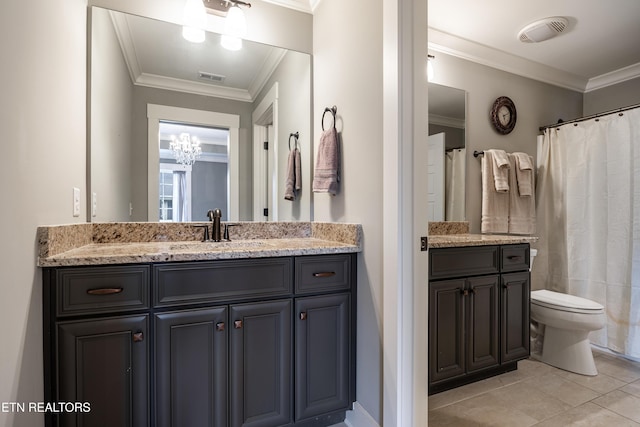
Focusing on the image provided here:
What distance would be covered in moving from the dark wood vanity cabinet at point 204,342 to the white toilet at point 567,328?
1671 mm

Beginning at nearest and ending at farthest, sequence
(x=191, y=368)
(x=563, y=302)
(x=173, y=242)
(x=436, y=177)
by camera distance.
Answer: (x=191, y=368), (x=173, y=242), (x=563, y=302), (x=436, y=177)

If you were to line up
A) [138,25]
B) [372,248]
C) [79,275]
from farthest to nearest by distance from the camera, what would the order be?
1. [138,25]
2. [372,248]
3. [79,275]

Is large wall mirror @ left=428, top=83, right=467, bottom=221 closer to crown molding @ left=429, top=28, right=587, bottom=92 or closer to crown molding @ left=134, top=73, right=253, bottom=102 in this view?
crown molding @ left=429, top=28, right=587, bottom=92

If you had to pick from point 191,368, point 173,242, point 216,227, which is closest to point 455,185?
point 216,227

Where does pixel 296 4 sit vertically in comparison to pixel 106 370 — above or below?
above

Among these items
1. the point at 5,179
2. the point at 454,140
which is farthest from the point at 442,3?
the point at 5,179

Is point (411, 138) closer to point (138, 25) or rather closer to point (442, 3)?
point (442, 3)

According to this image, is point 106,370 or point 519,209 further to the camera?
point 519,209

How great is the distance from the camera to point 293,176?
2.13 m

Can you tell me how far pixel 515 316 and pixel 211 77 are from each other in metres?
2.54

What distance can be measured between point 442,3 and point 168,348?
2.60 m

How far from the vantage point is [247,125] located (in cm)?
204

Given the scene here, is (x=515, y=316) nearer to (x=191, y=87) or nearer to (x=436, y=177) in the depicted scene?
(x=436, y=177)

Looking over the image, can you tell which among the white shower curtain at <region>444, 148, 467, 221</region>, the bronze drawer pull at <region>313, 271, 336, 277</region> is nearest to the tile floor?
the bronze drawer pull at <region>313, 271, 336, 277</region>
